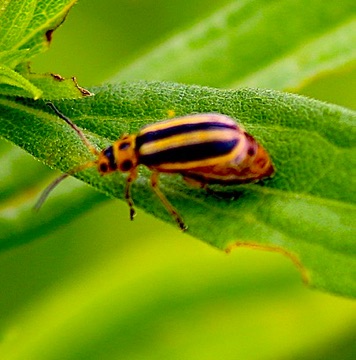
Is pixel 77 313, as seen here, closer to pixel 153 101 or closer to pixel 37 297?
pixel 37 297

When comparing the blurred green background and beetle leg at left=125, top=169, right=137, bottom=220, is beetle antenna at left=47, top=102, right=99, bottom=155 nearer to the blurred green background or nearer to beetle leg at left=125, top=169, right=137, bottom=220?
beetle leg at left=125, top=169, right=137, bottom=220

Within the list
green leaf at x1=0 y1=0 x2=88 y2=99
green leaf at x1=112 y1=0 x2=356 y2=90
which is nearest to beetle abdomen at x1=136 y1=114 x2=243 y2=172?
green leaf at x1=0 y1=0 x2=88 y2=99

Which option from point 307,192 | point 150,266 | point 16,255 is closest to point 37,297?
point 16,255

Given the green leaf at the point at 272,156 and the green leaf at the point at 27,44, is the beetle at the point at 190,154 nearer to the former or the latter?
the green leaf at the point at 272,156

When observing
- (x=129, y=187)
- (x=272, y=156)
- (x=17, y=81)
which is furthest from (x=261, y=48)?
(x=17, y=81)

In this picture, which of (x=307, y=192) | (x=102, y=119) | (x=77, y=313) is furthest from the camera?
(x=77, y=313)

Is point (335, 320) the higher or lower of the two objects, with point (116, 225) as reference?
lower

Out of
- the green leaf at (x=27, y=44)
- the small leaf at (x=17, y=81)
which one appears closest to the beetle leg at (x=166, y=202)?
the green leaf at (x=27, y=44)
